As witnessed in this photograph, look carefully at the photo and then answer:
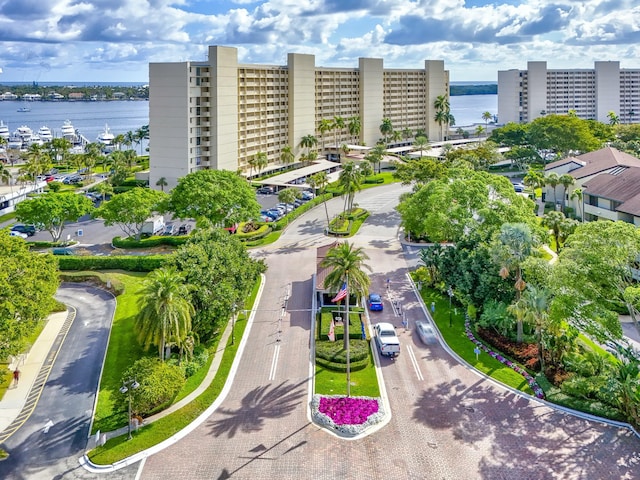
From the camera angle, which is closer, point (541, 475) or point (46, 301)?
point (541, 475)

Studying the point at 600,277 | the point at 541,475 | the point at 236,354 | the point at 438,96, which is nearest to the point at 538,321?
the point at 600,277

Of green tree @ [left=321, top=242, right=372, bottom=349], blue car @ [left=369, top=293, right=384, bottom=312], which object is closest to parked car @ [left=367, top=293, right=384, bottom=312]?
blue car @ [left=369, top=293, right=384, bottom=312]

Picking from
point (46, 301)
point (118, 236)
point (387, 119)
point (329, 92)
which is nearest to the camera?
point (46, 301)

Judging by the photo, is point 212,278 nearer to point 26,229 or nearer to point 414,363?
point 414,363

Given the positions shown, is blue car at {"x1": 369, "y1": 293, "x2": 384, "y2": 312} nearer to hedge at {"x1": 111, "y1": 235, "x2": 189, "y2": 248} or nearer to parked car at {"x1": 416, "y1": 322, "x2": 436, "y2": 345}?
parked car at {"x1": 416, "y1": 322, "x2": 436, "y2": 345}

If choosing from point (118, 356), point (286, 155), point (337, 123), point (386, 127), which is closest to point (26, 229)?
point (118, 356)

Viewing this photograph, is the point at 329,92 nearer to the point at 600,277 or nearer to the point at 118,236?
the point at 118,236

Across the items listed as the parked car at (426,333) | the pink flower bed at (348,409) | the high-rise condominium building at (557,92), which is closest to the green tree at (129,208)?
the parked car at (426,333)
